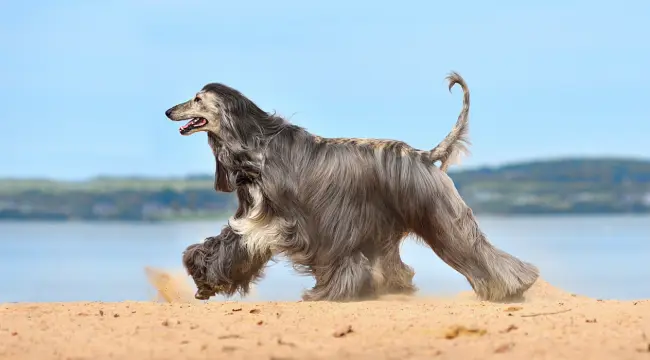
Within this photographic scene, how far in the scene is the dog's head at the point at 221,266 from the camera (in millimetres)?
9641

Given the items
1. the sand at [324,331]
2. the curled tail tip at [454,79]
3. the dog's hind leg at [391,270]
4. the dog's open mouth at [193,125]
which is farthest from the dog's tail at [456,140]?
the dog's open mouth at [193,125]

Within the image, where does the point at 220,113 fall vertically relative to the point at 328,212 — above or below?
above

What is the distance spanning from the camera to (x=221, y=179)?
32.9 feet

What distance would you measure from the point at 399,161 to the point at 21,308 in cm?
371

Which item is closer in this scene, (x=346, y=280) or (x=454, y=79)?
(x=346, y=280)

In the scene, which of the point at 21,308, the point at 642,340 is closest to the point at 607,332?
the point at 642,340

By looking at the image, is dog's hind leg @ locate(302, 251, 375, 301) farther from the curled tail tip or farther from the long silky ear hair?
the curled tail tip

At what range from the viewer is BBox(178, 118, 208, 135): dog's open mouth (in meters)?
9.88

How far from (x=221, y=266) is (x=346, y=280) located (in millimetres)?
1238

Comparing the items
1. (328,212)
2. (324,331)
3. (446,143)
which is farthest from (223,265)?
(324,331)

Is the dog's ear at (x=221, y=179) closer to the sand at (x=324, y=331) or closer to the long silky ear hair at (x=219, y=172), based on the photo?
the long silky ear hair at (x=219, y=172)

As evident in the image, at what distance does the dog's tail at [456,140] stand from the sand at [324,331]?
1.66 meters

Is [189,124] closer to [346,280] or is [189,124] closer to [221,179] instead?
[221,179]

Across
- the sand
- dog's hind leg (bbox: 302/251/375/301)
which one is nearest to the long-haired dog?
dog's hind leg (bbox: 302/251/375/301)
